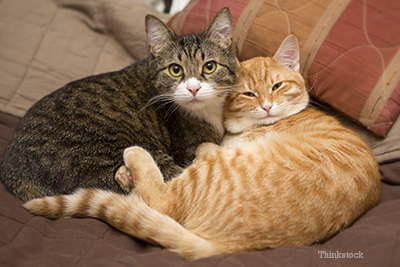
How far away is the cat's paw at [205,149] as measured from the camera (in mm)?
1589

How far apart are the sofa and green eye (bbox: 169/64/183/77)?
52cm

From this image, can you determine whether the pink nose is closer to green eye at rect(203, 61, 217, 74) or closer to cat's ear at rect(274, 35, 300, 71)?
green eye at rect(203, 61, 217, 74)

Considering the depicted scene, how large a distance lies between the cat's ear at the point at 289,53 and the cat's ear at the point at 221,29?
32 centimetres

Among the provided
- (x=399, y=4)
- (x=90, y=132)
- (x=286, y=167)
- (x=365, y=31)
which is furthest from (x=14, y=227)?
(x=399, y=4)

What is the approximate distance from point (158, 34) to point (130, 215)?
993mm

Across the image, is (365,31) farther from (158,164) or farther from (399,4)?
(158,164)

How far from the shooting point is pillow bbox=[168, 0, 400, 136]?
1.57 m

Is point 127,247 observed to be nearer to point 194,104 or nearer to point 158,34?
point 194,104

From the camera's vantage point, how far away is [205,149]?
1.61 m

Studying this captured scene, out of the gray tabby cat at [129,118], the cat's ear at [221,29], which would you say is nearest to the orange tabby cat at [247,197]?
the gray tabby cat at [129,118]

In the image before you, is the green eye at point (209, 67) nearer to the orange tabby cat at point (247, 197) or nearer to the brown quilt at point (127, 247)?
the orange tabby cat at point (247, 197)

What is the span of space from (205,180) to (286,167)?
1.17 feet

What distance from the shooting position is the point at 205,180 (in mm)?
1322

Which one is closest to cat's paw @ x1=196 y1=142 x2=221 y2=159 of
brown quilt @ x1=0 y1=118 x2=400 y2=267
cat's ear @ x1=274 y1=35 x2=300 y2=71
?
brown quilt @ x1=0 y1=118 x2=400 y2=267
